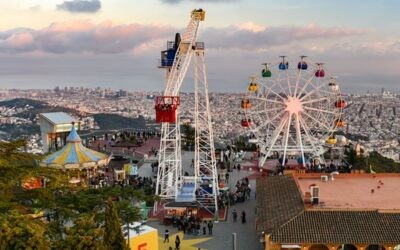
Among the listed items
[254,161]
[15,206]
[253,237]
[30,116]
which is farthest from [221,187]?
[30,116]

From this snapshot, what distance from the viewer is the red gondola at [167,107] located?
3300 cm

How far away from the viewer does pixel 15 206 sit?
1712 cm

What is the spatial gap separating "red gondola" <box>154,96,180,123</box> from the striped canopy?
26.4 ft

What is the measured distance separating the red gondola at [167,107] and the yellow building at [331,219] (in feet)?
23.7

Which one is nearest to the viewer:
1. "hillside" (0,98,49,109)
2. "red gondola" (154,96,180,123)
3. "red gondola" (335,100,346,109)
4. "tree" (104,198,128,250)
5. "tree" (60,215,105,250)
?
"tree" (60,215,105,250)

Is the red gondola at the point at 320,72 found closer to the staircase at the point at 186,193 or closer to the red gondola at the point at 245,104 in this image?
the red gondola at the point at 245,104

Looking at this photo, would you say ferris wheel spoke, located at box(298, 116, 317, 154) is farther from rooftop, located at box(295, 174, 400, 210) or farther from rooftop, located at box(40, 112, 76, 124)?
rooftop, located at box(40, 112, 76, 124)

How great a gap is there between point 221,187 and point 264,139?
1412 cm

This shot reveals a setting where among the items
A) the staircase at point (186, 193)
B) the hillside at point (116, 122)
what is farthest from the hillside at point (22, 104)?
the staircase at point (186, 193)

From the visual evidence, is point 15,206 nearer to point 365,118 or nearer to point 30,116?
point 30,116

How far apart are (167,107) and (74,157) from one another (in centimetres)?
889

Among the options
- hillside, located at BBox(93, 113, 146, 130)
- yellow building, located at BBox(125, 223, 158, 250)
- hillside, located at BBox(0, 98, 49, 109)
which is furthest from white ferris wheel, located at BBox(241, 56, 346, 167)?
hillside, located at BBox(0, 98, 49, 109)

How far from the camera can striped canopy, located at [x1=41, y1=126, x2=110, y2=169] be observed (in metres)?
37.7

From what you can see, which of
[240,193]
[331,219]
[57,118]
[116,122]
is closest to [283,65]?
[240,193]
